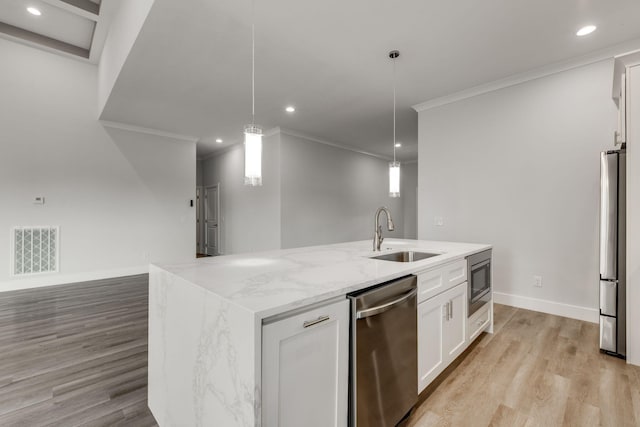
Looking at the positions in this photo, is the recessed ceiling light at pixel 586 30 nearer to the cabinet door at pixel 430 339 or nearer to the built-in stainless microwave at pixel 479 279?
the built-in stainless microwave at pixel 479 279

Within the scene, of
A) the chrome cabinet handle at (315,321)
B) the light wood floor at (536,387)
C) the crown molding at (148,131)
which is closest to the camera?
the chrome cabinet handle at (315,321)

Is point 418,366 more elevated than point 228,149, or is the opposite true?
point 228,149

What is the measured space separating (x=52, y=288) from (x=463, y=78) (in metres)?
6.39

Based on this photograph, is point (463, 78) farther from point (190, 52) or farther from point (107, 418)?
point (107, 418)

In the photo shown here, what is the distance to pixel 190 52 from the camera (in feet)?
9.49

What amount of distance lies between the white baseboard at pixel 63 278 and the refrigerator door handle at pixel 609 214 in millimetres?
6406

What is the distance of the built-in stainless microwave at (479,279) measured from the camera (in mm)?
2303

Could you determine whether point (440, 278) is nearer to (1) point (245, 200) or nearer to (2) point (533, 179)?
(2) point (533, 179)

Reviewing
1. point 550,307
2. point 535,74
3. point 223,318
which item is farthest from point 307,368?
point 535,74

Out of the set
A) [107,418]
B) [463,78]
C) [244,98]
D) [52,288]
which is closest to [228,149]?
[244,98]

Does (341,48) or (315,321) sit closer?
(315,321)

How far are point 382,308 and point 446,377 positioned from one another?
115 centimetres

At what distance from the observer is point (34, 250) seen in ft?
14.0

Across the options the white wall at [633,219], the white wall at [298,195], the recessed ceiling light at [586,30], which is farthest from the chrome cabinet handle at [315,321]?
the white wall at [298,195]
